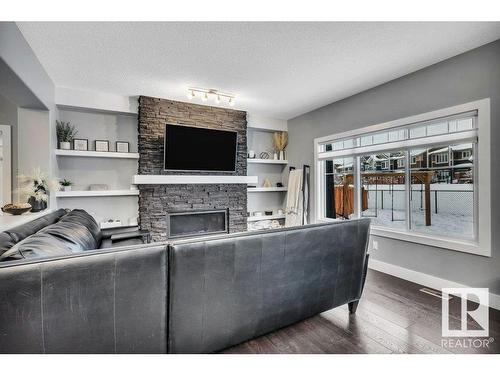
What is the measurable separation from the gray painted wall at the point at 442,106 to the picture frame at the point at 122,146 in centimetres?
355

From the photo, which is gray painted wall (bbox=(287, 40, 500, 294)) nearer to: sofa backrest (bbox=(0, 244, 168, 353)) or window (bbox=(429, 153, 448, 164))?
window (bbox=(429, 153, 448, 164))

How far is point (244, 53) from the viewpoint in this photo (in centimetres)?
270

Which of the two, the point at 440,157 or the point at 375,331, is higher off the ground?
the point at 440,157

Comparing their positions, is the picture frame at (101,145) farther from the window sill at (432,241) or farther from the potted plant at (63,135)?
the window sill at (432,241)

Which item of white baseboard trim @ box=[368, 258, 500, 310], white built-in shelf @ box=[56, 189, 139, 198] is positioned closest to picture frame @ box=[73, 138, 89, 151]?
white built-in shelf @ box=[56, 189, 139, 198]

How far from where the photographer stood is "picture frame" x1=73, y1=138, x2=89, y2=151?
3.86m

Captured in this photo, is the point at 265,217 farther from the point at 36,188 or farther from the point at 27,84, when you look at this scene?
the point at 27,84

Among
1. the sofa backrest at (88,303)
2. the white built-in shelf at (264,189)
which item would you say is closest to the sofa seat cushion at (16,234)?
the sofa backrest at (88,303)

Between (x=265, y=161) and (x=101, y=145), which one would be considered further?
(x=265, y=161)

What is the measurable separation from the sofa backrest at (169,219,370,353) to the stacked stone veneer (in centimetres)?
293

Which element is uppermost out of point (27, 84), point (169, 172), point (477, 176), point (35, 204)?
point (27, 84)

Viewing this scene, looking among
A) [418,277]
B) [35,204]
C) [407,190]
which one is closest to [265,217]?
[407,190]

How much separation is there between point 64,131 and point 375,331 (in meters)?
4.58

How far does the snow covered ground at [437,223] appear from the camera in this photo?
2.82 metres
